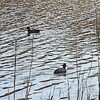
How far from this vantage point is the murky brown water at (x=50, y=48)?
37.5ft

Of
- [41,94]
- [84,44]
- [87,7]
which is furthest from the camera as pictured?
[87,7]

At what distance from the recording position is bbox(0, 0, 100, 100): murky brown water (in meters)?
11.4

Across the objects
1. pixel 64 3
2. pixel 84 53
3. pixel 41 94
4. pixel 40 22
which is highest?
pixel 64 3

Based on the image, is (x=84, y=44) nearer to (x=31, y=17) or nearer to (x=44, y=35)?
(x=44, y=35)

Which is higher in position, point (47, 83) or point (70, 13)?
point (70, 13)

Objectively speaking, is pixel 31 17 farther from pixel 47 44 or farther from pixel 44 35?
pixel 47 44

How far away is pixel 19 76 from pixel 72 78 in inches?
72.3

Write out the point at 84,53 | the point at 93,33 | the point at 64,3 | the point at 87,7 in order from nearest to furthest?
1. the point at 84,53
2. the point at 93,33
3. the point at 87,7
4. the point at 64,3

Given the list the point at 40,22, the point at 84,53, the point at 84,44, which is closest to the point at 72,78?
the point at 84,53

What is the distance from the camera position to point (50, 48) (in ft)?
57.7

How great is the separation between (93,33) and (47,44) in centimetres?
350

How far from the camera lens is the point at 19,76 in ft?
43.1

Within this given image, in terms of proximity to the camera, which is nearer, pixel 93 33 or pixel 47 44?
pixel 47 44

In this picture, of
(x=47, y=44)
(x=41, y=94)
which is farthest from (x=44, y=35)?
(x=41, y=94)
